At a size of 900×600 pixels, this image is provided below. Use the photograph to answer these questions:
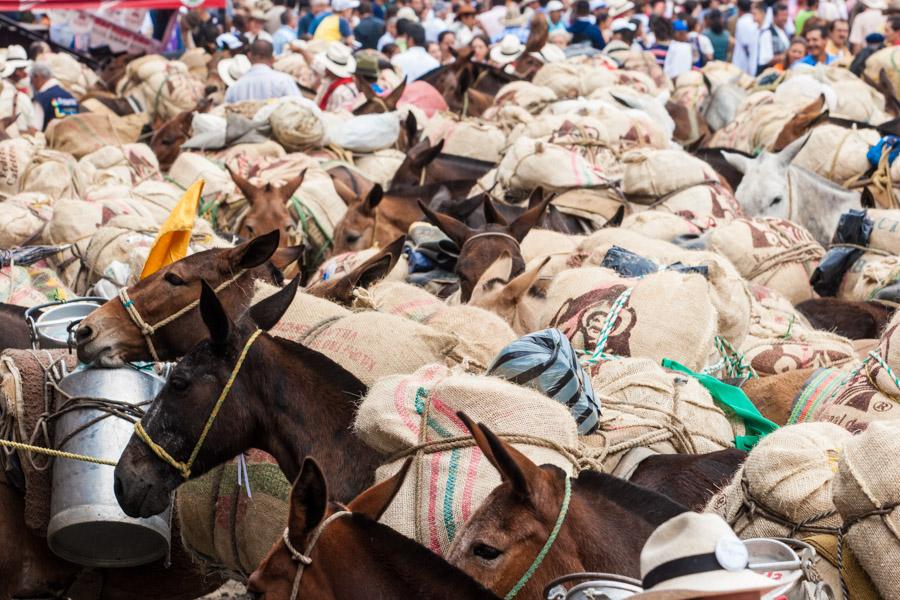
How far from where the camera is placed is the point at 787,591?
2.85 meters

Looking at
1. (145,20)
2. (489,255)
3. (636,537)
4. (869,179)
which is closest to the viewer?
(636,537)

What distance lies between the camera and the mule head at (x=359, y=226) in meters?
9.16

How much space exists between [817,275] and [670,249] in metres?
1.40

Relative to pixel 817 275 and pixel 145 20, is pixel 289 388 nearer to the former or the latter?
pixel 817 275

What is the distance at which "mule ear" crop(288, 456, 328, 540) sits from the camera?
2.99 metres

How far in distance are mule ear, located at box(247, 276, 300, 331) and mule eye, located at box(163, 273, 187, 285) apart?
2.89ft

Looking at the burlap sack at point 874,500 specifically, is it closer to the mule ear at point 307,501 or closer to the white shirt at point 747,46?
the mule ear at point 307,501

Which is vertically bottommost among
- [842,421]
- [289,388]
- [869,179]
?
[869,179]

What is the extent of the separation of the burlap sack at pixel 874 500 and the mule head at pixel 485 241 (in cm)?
382

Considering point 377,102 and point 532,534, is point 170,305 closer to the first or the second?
point 532,534

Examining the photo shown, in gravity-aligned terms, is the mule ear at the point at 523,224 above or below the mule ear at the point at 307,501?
below

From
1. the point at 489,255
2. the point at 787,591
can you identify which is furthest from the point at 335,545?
the point at 489,255

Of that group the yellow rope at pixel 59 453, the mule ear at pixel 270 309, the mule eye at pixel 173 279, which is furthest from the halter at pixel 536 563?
the mule eye at pixel 173 279

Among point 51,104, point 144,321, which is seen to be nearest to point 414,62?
point 51,104
